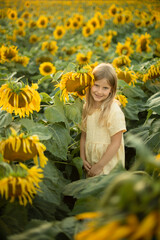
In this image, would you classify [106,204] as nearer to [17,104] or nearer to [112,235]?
[112,235]

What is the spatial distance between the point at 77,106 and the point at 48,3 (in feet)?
25.6

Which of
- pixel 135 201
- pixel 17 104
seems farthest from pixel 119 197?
pixel 17 104

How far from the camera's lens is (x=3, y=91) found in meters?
1.16

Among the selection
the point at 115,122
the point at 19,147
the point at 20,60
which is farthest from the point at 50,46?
the point at 19,147

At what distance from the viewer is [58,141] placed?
1.30 metres

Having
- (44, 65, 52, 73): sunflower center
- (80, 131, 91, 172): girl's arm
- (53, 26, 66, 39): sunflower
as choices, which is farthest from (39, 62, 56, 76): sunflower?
(53, 26, 66, 39): sunflower

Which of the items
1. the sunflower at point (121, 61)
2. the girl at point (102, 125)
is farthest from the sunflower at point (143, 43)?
the girl at point (102, 125)

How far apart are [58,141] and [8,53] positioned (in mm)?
1440

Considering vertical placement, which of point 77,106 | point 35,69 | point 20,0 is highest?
point 20,0

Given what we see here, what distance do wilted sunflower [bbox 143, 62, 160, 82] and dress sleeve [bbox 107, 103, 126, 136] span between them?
0.52m

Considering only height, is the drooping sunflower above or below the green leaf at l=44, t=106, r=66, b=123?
above

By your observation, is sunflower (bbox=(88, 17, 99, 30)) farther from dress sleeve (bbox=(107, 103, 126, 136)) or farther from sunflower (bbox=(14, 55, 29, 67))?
dress sleeve (bbox=(107, 103, 126, 136))

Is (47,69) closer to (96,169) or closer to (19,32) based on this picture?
(96,169)

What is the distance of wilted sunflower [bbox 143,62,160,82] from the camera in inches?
72.0
